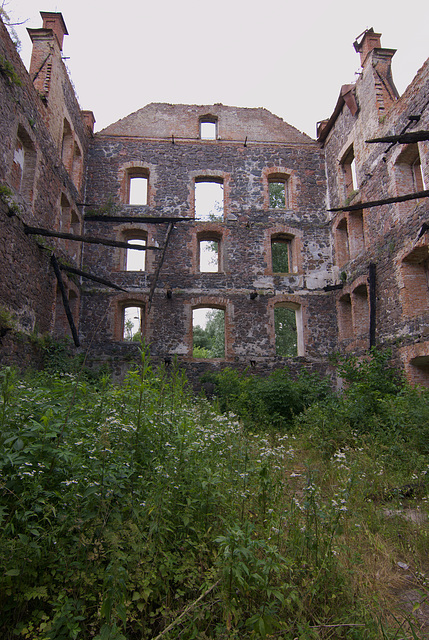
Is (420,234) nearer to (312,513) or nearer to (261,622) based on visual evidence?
(312,513)

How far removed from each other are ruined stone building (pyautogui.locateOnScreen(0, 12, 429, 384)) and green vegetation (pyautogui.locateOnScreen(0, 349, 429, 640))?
6.06 metres

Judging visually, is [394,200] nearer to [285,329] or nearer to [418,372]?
[418,372]

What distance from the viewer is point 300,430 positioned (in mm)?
8008

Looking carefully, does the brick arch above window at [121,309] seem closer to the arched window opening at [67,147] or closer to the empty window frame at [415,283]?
the arched window opening at [67,147]

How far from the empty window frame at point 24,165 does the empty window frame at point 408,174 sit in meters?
9.41

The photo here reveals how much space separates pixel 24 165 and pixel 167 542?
9952 mm

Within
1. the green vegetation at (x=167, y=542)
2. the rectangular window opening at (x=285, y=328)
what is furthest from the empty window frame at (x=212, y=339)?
the green vegetation at (x=167, y=542)

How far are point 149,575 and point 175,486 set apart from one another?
22.3 inches

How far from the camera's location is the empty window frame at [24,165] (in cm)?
952

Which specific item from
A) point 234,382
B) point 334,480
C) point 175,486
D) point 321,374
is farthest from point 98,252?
point 175,486

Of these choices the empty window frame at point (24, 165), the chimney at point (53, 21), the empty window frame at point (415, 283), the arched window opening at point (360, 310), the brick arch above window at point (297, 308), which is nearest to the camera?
the empty window frame at point (24, 165)

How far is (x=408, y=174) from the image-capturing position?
10.8 meters

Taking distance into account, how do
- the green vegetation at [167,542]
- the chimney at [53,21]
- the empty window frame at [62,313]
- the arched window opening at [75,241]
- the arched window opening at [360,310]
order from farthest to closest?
the arched window opening at [75,241] → the arched window opening at [360,310] → the empty window frame at [62,313] → the chimney at [53,21] → the green vegetation at [167,542]

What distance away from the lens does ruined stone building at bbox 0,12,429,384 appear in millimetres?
9695
